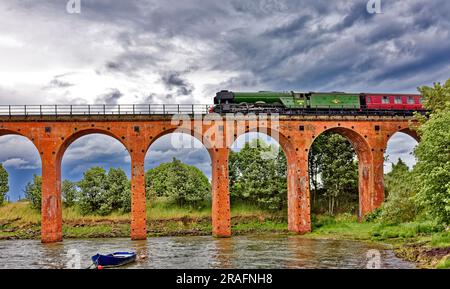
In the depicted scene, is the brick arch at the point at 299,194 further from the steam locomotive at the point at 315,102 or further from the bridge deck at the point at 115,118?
the steam locomotive at the point at 315,102

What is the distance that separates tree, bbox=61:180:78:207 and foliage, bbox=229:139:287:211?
16.0 meters

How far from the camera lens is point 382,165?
38719mm

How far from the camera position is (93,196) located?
149ft

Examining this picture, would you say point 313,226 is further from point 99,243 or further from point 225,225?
point 99,243

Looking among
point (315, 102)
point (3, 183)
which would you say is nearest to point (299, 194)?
point (315, 102)

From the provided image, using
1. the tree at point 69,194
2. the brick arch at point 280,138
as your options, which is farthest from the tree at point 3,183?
the brick arch at point 280,138

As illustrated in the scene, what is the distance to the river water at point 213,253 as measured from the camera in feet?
79.0

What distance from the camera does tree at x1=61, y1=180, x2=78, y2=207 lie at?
4581 cm

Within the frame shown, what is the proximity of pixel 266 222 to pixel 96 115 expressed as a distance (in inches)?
737

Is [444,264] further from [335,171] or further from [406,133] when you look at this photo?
[335,171]

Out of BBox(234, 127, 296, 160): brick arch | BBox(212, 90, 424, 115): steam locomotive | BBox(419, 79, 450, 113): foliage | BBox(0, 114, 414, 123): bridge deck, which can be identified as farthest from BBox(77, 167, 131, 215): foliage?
BBox(419, 79, 450, 113): foliage

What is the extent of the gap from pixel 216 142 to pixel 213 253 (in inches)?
440

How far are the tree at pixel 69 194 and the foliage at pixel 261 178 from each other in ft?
52.5
